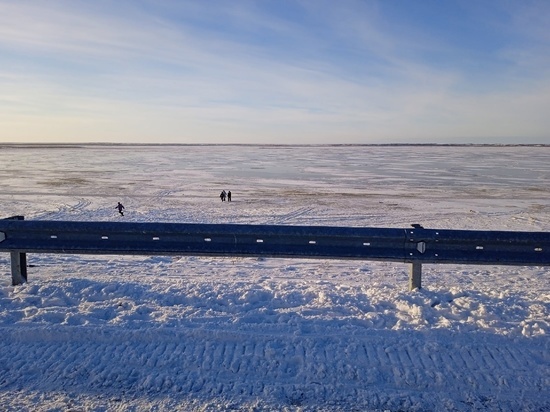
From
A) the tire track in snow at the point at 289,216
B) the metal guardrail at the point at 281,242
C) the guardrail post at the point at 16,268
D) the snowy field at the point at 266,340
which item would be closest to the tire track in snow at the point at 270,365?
the snowy field at the point at 266,340

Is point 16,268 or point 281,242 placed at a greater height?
point 281,242

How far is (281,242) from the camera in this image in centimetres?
566

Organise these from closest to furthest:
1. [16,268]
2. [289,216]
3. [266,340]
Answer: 1. [266,340]
2. [16,268]
3. [289,216]

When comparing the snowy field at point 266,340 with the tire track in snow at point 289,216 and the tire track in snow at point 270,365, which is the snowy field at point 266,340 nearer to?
the tire track in snow at point 270,365

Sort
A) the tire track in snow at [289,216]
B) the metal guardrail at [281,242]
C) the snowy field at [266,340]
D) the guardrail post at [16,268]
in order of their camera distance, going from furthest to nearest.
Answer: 1. the tire track in snow at [289,216]
2. the guardrail post at [16,268]
3. the metal guardrail at [281,242]
4. the snowy field at [266,340]

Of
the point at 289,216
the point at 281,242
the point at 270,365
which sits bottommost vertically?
the point at 289,216

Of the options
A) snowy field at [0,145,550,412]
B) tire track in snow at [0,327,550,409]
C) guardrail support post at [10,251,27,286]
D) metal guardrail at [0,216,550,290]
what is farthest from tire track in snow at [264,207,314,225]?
tire track in snow at [0,327,550,409]

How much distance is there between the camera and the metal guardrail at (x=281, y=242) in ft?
17.7

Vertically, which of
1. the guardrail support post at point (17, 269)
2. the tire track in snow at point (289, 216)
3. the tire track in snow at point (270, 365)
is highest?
the guardrail support post at point (17, 269)

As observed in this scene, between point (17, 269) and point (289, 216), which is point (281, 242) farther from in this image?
point (289, 216)

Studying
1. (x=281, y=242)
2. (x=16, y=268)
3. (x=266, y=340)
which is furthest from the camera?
(x=16, y=268)

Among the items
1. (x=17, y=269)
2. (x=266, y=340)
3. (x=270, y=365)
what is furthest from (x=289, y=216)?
(x=270, y=365)

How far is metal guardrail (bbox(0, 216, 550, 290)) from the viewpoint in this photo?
17.7 feet

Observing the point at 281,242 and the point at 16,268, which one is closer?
the point at 281,242
